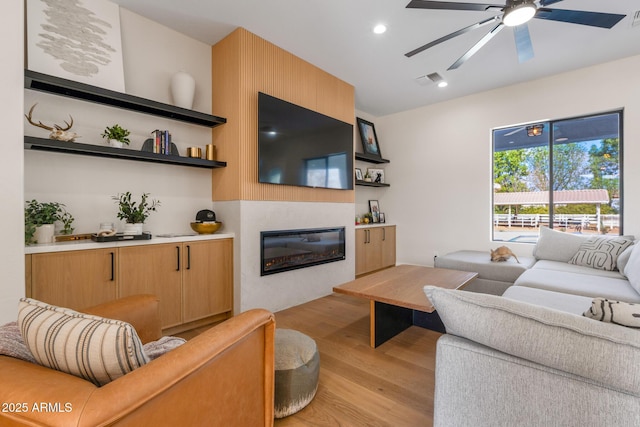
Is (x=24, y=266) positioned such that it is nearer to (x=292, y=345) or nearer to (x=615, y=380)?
(x=292, y=345)

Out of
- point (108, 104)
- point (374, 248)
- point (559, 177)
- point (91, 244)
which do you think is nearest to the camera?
point (91, 244)

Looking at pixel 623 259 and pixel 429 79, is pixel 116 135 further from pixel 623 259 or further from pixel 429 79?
pixel 623 259

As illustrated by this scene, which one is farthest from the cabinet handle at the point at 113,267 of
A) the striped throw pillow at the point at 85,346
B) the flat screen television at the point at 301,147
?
the striped throw pillow at the point at 85,346

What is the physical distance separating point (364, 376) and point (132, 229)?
215 cm

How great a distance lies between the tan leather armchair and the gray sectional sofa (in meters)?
0.74

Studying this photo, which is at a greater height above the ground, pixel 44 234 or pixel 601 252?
pixel 44 234

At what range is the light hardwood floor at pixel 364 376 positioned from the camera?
4.93 feet

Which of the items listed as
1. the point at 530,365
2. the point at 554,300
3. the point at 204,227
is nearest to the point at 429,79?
the point at 554,300

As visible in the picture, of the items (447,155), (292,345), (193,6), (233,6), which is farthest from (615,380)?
(447,155)

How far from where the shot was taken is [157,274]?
2383mm

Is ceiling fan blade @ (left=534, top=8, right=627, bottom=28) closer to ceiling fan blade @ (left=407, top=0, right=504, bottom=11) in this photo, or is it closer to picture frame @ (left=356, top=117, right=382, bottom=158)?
ceiling fan blade @ (left=407, top=0, right=504, bottom=11)

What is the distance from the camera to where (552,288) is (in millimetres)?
2340

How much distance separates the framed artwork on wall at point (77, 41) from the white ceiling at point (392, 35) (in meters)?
0.27

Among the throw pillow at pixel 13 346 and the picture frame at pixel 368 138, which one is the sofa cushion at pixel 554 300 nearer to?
the throw pillow at pixel 13 346
